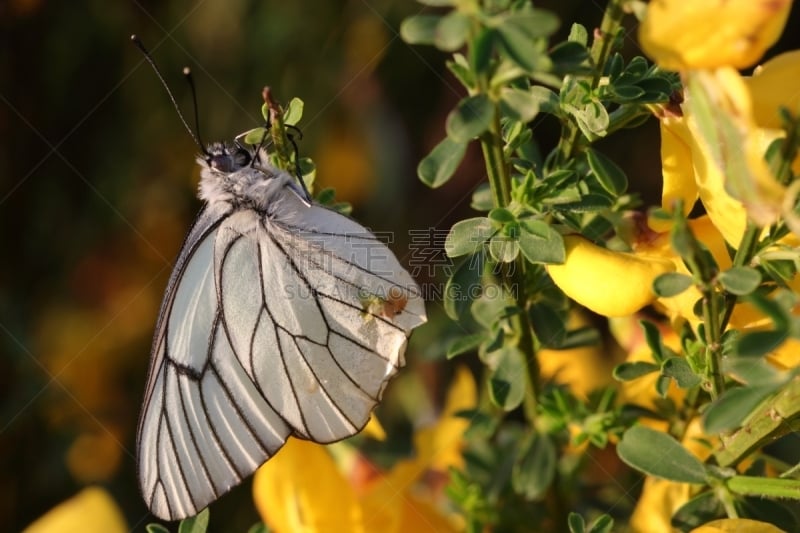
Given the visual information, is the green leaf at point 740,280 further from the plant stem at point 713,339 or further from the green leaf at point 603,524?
the green leaf at point 603,524

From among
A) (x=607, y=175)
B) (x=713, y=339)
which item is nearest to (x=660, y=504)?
(x=713, y=339)

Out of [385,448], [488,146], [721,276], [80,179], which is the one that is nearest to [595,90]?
[488,146]

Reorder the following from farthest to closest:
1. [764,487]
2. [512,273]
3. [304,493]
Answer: [304,493]
[512,273]
[764,487]

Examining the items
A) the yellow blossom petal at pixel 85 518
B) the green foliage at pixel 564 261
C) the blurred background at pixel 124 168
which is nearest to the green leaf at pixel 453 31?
the green foliage at pixel 564 261

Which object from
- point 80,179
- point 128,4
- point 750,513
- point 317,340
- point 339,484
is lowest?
point 750,513

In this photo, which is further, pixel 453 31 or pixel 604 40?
pixel 604 40

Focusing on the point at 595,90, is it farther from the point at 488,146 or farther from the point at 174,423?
the point at 174,423

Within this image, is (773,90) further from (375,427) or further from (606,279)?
(375,427)
